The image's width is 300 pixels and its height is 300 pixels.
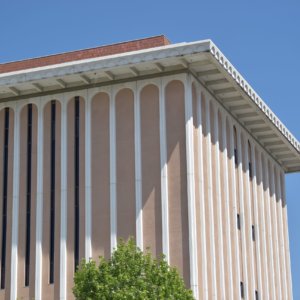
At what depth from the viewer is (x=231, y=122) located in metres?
45.3

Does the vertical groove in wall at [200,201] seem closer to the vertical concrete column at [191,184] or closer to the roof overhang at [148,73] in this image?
the vertical concrete column at [191,184]

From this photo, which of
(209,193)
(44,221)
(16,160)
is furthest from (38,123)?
(209,193)

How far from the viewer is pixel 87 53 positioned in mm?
43688

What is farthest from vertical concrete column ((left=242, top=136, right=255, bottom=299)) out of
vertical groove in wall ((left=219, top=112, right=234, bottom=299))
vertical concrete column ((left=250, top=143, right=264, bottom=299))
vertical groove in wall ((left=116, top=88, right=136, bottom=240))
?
vertical groove in wall ((left=116, top=88, right=136, bottom=240))

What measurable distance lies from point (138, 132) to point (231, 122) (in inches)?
272

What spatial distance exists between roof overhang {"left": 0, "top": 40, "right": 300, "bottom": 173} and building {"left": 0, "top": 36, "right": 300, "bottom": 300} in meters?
0.05

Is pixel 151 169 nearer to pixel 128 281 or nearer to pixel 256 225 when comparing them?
pixel 128 281

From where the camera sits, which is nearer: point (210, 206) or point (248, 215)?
point (210, 206)

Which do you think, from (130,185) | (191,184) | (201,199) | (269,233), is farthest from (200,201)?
(269,233)

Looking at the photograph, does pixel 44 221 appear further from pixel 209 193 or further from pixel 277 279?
pixel 277 279

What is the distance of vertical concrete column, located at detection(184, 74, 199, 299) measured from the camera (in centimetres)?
3772

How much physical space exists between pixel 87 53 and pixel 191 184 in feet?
29.8

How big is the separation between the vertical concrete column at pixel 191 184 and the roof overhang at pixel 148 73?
1.26 m

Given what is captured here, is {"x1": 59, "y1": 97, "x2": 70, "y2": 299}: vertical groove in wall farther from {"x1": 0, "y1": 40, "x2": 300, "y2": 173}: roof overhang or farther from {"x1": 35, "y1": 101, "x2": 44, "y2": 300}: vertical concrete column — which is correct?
{"x1": 0, "y1": 40, "x2": 300, "y2": 173}: roof overhang
